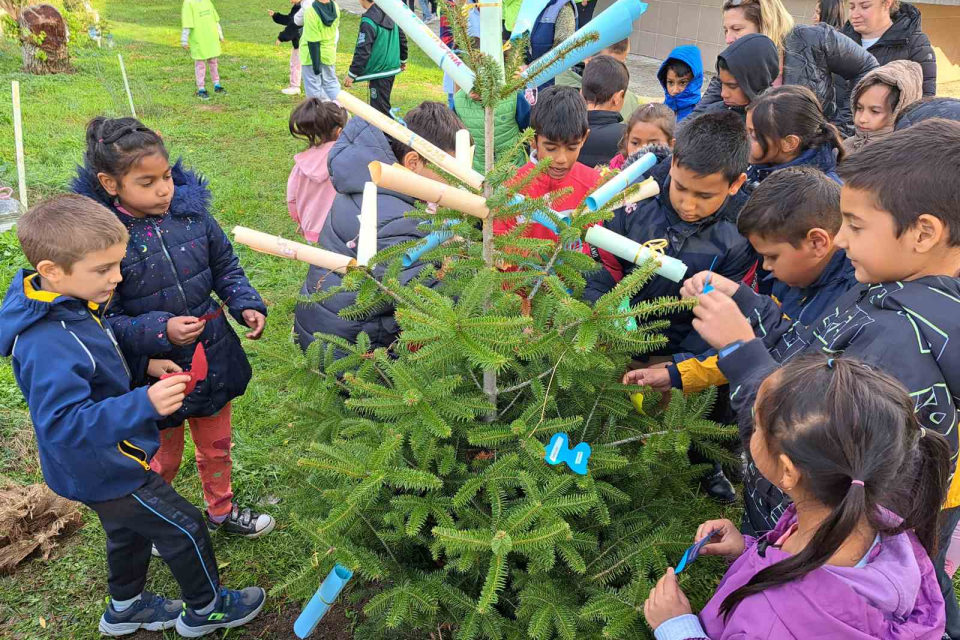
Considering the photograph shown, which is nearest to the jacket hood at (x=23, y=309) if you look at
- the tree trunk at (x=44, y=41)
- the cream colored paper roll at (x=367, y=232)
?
the cream colored paper roll at (x=367, y=232)

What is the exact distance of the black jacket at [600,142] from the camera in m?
4.52

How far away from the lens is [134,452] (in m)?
2.28

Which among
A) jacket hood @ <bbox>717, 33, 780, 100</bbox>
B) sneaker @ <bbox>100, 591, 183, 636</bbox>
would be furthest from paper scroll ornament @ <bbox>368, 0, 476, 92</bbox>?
jacket hood @ <bbox>717, 33, 780, 100</bbox>

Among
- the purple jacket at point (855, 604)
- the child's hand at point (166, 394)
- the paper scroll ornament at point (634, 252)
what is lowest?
the child's hand at point (166, 394)

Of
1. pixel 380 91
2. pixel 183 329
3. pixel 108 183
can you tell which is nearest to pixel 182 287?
pixel 183 329

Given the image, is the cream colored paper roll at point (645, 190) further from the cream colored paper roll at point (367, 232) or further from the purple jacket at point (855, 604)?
the purple jacket at point (855, 604)

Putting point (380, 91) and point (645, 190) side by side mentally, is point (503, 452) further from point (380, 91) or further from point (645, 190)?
point (380, 91)

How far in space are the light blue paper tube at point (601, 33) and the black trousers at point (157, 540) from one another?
186 centimetres

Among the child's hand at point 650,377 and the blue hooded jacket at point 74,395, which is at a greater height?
the child's hand at point 650,377

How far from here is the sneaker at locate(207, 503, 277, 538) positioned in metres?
3.19

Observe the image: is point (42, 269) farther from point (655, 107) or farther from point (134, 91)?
point (134, 91)

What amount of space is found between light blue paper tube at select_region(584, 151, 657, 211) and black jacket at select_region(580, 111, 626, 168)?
2687mm

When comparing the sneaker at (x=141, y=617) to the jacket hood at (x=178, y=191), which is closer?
the jacket hood at (x=178, y=191)

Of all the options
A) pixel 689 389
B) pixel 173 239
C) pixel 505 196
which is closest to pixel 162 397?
pixel 173 239
